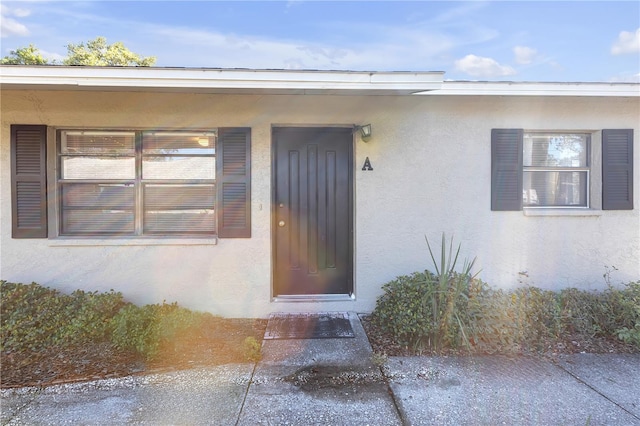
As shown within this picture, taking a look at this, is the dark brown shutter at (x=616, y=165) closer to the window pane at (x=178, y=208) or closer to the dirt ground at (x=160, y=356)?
the dirt ground at (x=160, y=356)

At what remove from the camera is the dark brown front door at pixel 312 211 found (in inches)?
173

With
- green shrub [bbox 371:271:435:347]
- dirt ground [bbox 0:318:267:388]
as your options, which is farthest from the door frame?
dirt ground [bbox 0:318:267:388]

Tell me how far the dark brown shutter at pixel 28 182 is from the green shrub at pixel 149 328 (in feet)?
5.34

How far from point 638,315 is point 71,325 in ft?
19.5

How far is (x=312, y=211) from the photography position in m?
4.43

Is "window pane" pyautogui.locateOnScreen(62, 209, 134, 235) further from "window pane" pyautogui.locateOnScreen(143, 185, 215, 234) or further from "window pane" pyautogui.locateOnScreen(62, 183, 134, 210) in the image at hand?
"window pane" pyautogui.locateOnScreen(143, 185, 215, 234)

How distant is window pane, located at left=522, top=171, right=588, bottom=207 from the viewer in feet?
14.9

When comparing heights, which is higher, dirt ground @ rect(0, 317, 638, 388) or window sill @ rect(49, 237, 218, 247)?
window sill @ rect(49, 237, 218, 247)

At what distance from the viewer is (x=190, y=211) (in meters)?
4.32

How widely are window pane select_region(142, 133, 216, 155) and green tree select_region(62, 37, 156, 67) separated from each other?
10.2m

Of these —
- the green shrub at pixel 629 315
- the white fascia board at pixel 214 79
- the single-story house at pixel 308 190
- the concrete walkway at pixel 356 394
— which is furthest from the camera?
the single-story house at pixel 308 190

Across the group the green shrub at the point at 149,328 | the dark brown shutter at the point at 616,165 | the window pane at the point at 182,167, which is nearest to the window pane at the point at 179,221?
the window pane at the point at 182,167

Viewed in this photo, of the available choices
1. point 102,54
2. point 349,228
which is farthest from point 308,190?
point 102,54

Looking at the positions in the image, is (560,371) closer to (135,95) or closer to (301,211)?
(301,211)
